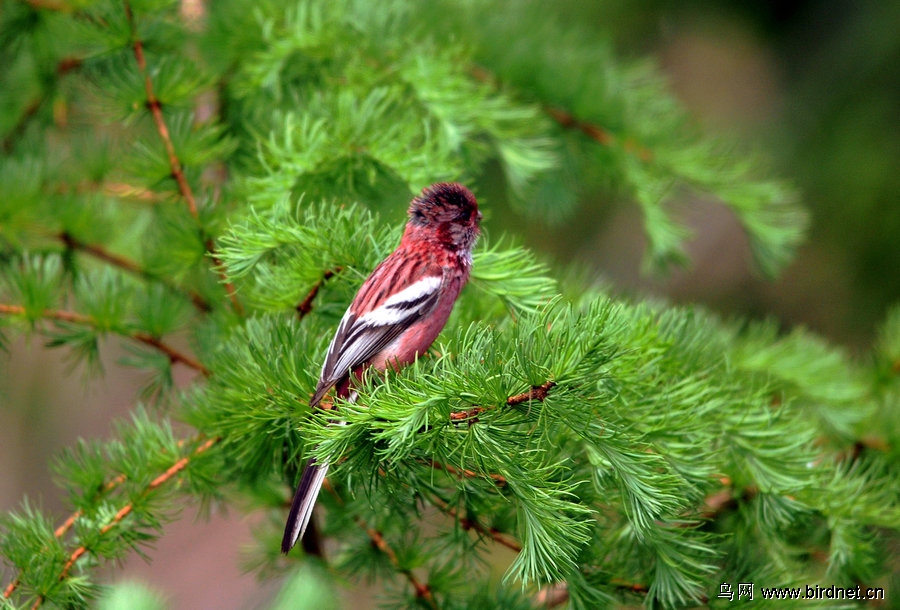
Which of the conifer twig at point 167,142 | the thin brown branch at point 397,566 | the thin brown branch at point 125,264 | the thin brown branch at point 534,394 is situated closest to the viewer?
the thin brown branch at point 534,394

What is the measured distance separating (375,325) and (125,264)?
829 mm

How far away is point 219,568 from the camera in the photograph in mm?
5879

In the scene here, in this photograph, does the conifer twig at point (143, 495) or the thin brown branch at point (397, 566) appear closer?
the conifer twig at point (143, 495)

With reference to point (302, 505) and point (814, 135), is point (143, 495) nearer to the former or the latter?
point (302, 505)

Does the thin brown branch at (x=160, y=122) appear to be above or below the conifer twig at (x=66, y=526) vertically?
above

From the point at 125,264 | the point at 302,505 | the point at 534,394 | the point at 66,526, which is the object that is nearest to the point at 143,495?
the point at 66,526

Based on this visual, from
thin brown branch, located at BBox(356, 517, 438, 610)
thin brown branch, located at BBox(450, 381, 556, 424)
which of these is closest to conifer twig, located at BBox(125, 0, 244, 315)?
thin brown branch, located at BBox(356, 517, 438, 610)

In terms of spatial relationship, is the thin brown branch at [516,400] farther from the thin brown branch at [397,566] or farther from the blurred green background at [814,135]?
the blurred green background at [814,135]

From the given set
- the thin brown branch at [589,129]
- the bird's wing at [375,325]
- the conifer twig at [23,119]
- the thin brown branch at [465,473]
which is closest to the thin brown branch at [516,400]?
the thin brown branch at [465,473]

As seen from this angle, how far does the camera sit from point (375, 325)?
6.42 feet

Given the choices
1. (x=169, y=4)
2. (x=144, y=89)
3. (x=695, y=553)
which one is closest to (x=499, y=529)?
(x=695, y=553)

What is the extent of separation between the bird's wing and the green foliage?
0.05m

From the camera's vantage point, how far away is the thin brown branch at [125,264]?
2.26 m

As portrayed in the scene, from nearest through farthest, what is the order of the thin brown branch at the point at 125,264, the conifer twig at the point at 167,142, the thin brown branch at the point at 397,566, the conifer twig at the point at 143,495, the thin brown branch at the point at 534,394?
the thin brown branch at the point at 534,394
the conifer twig at the point at 143,495
the thin brown branch at the point at 397,566
the conifer twig at the point at 167,142
the thin brown branch at the point at 125,264
